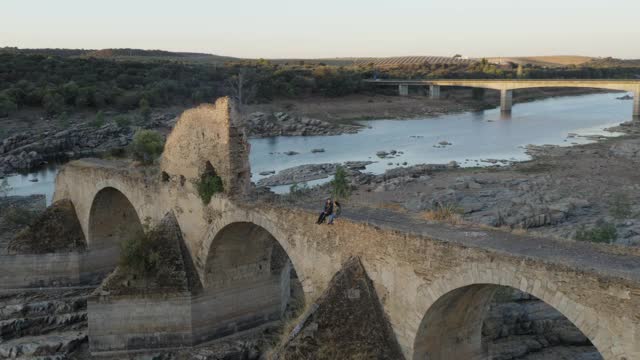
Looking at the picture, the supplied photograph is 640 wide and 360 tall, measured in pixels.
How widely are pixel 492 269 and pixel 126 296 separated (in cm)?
824

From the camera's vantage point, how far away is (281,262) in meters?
14.2

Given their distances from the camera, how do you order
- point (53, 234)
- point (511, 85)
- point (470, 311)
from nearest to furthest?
point (470, 311)
point (53, 234)
point (511, 85)

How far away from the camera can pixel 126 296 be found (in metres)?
12.7

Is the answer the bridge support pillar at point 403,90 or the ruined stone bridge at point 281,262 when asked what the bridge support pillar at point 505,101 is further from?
the ruined stone bridge at point 281,262

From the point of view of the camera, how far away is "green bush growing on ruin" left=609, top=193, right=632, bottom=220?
20344 millimetres

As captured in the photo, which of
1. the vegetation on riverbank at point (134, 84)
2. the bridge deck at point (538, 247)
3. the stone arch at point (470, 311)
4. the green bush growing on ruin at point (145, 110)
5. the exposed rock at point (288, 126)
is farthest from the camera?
the exposed rock at point (288, 126)

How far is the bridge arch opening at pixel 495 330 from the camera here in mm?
8367

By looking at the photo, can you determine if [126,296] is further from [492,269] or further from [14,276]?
[492,269]

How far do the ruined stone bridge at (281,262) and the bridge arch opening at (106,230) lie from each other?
3 centimetres

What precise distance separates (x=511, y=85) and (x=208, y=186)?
2144 inches

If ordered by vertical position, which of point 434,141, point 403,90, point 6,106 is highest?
point 403,90

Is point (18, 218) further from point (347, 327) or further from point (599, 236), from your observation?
point (599, 236)

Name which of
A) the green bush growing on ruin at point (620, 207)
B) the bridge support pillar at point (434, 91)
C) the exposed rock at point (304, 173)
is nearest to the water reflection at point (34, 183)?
the exposed rock at point (304, 173)

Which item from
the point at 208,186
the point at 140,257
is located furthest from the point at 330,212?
the point at 140,257
